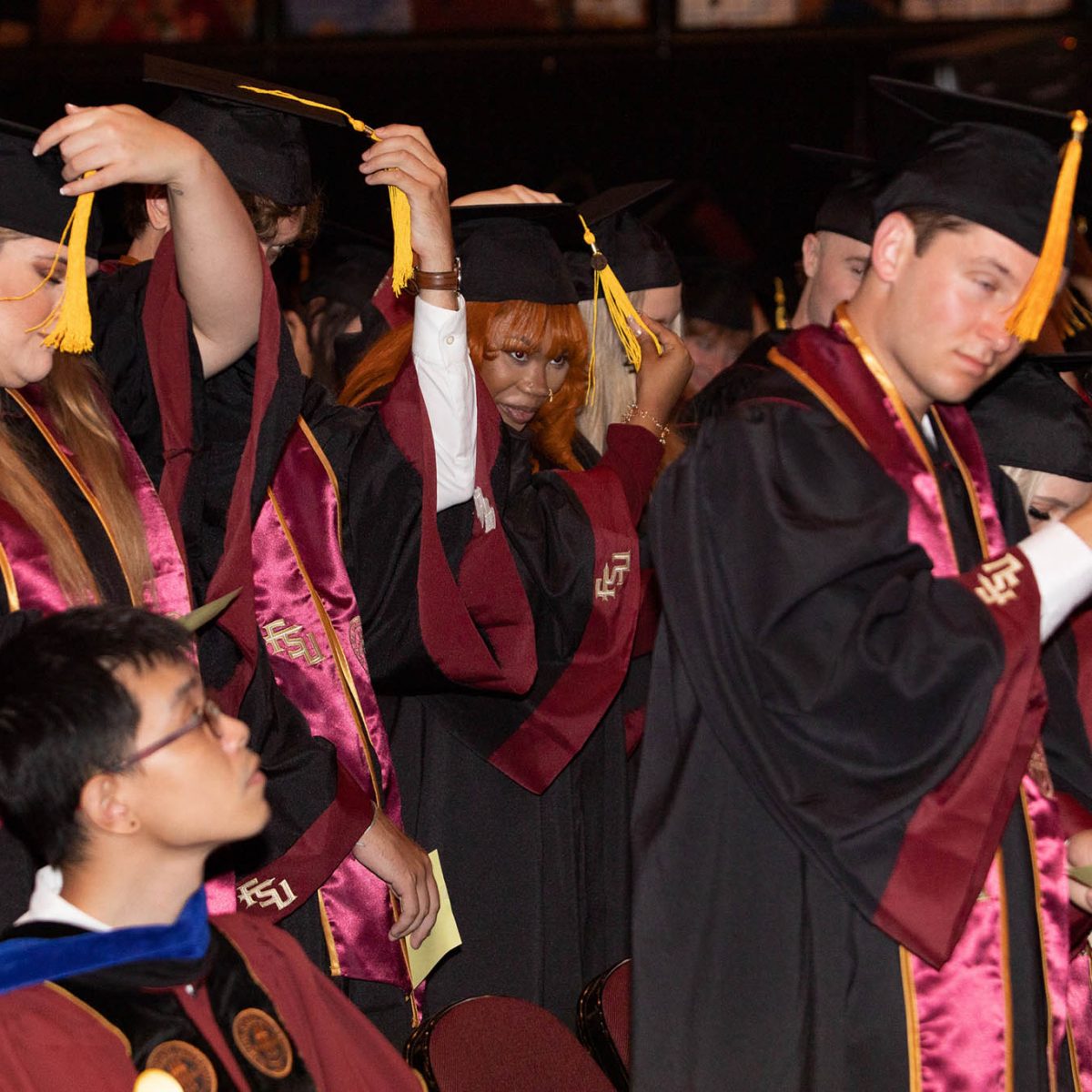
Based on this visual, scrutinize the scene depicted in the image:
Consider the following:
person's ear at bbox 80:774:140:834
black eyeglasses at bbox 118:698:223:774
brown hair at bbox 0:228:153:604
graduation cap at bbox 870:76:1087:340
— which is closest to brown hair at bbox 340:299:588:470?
brown hair at bbox 0:228:153:604

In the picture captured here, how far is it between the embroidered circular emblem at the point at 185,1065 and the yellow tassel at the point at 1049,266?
1369mm

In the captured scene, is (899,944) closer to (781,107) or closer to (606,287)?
(606,287)

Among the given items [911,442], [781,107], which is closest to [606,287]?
[911,442]

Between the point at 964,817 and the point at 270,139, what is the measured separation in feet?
5.45

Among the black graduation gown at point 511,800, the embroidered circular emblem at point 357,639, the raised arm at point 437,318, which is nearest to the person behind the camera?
the raised arm at point 437,318

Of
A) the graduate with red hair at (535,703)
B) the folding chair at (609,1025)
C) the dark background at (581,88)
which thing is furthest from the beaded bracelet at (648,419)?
the dark background at (581,88)

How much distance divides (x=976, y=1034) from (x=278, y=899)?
3.59 feet

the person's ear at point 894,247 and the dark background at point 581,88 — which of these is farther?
the dark background at point 581,88

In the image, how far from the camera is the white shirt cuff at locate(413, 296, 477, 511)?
10.0ft

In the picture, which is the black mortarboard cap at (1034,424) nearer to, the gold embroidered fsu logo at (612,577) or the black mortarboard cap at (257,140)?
the gold embroidered fsu logo at (612,577)

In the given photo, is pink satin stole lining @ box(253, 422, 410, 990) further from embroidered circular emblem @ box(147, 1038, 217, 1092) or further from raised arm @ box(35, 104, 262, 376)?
embroidered circular emblem @ box(147, 1038, 217, 1092)

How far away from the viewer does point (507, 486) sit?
3.55 metres

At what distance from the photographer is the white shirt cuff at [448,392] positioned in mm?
3049

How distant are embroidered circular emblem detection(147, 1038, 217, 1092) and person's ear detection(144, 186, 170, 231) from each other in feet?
5.34
